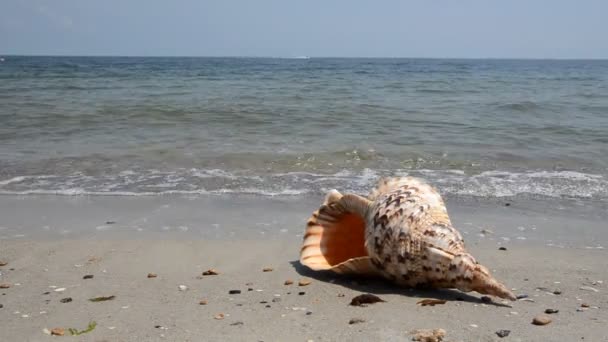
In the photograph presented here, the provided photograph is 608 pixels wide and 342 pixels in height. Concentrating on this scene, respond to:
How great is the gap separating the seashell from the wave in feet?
9.37

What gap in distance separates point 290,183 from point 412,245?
3.77 m

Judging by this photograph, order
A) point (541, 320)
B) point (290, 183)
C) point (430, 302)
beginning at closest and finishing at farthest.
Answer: point (541, 320)
point (430, 302)
point (290, 183)

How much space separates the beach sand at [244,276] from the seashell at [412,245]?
0.34 feet

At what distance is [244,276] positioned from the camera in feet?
13.5

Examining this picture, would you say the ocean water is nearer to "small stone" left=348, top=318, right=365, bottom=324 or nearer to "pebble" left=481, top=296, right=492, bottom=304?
"pebble" left=481, top=296, right=492, bottom=304

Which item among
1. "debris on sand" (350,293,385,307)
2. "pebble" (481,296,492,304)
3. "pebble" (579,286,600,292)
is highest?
"pebble" (481,296,492,304)

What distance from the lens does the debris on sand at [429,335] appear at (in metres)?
3.00

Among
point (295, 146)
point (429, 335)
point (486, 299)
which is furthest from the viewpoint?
point (295, 146)

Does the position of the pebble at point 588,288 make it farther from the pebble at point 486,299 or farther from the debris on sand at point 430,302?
the debris on sand at point 430,302

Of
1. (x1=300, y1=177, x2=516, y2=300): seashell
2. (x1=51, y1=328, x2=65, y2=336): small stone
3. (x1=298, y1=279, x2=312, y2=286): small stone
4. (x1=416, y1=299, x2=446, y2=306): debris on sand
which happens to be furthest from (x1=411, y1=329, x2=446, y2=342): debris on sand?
(x1=51, y1=328, x2=65, y2=336): small stone

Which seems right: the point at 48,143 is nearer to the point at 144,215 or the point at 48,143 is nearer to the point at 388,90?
the point at 144,215

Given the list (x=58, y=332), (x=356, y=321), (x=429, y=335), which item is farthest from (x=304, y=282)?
A: (x=58, y=332)

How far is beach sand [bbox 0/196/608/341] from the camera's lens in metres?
3.20

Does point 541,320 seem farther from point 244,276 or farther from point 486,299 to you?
point 244,276
